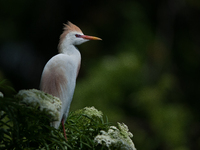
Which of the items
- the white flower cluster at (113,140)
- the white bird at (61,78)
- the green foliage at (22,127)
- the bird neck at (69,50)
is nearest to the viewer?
the green foliage at (22,127)

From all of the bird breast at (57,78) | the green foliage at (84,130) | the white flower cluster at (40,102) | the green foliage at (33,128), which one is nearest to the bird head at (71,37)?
the bird breast at (57,78)

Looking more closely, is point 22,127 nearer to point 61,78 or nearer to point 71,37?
point 61,78

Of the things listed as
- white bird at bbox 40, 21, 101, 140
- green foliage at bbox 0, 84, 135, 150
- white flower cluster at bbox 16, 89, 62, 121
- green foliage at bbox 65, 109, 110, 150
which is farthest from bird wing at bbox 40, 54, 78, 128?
white flower cluster at bbox 16, 89, 62, 121

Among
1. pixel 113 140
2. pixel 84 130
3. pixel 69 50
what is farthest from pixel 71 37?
pixel 113 140

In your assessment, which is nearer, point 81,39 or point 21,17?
point 81,39

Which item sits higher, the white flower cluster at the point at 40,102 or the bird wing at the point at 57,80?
the bird wing at the point at 57,80

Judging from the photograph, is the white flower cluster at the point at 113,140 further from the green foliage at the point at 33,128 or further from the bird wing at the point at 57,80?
the bird wing at the point at 57,80

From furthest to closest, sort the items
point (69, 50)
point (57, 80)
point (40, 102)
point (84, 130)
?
point (69, 50)
point (57, 80)
point (84, 130)
point (40, 102)

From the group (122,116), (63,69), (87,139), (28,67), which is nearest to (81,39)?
(63,69)

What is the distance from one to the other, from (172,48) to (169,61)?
0.21 metres

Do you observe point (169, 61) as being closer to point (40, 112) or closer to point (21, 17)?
point (21, 17)

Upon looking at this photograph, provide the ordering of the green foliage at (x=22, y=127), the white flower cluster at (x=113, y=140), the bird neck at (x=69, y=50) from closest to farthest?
1. the green foliage at (x=22, y=127)
2. the white flower cluster at (x=113, y=140)
3. the bird neck at (x=69, y=50)

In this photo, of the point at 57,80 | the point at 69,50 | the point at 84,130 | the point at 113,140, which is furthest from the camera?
the point at 69,50

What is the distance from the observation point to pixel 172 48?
13.2 feet
